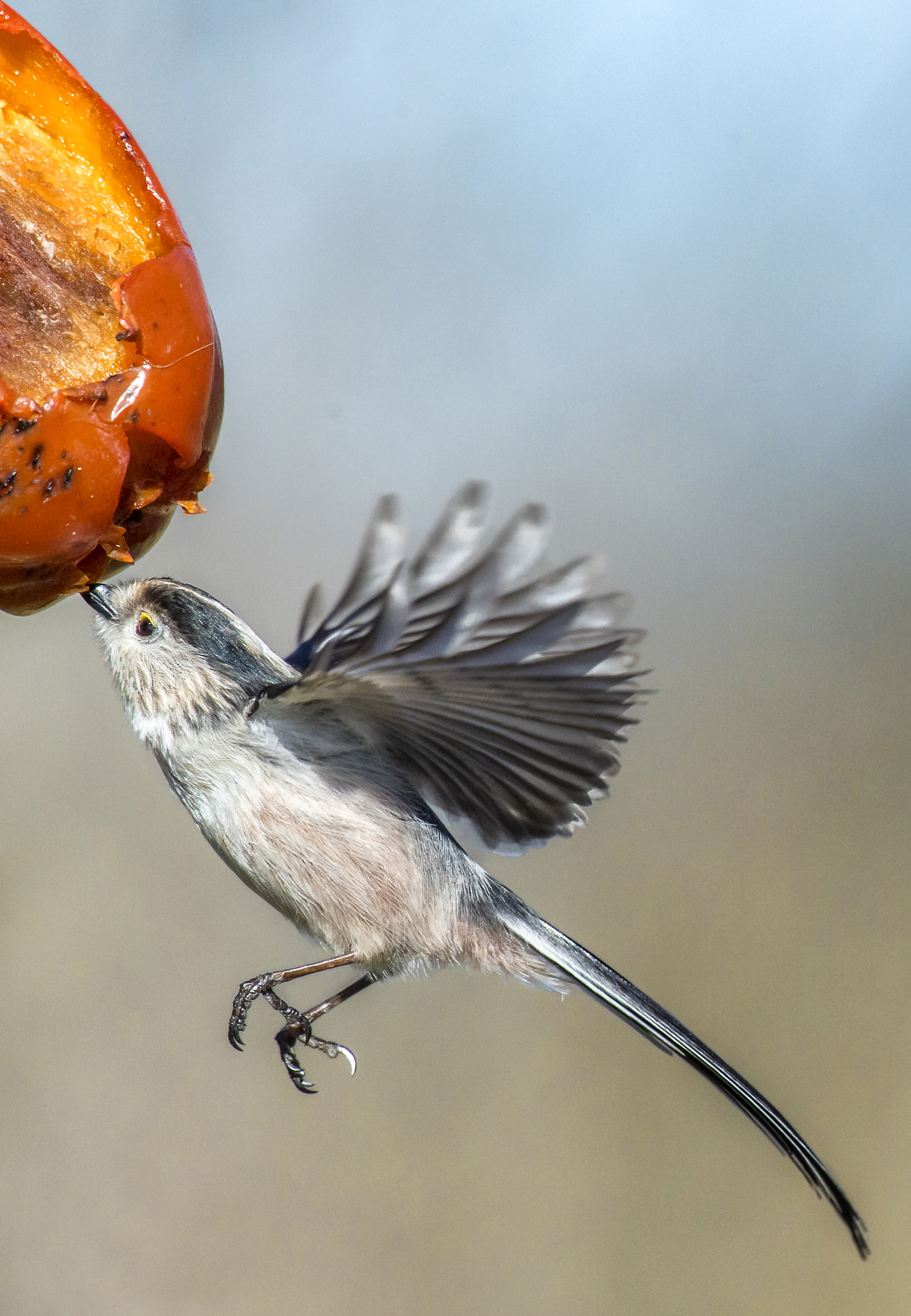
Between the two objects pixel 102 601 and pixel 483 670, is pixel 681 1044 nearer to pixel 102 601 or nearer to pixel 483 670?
pixel 483 670

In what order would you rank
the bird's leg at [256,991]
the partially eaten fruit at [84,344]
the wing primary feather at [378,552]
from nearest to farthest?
the partially eaten fruit at [84,344], the wing primary feather at [378,552], the bird's leg at [256,991]

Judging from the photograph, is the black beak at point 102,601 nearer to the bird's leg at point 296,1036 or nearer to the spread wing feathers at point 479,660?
the spread wing feathers at point 479,660

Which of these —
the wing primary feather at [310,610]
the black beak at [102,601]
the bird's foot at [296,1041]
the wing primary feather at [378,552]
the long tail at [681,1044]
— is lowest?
the bird's foot at [296,1041]

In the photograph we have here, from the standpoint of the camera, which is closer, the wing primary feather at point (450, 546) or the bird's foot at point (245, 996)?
the wing primary feather at point (450, 546)

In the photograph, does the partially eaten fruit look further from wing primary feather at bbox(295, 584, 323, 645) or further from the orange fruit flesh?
wing primary feather at bbox(295, 584, 323, 645)

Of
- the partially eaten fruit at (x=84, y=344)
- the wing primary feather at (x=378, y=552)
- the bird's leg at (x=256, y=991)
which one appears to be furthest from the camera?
the bird's leg at (x=256, y=991)

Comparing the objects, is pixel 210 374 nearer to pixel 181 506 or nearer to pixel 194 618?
pixel 181 506

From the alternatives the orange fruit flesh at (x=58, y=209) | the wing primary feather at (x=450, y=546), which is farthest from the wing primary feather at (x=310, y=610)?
the orange fruit flesh at (x=58, y=209)

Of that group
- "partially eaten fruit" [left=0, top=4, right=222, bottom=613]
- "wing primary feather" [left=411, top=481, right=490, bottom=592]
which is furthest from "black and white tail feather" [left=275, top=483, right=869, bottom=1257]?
"partially eaten fruit" [left=0, top=4, right=222, bottom=613]
